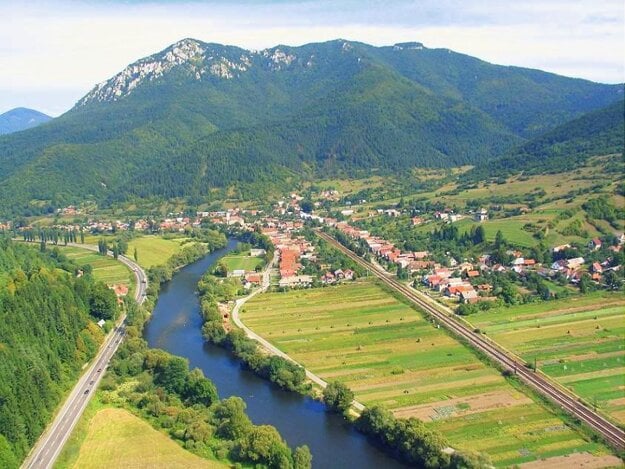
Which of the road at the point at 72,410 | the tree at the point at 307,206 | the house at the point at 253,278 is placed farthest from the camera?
the tree at the point at 307,206

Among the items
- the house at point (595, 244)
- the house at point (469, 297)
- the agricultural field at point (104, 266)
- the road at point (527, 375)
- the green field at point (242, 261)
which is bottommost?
the road at point (527, 375)

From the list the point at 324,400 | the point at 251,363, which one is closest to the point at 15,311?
the point at 251,363

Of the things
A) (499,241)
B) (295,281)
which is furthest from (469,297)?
(499,241)

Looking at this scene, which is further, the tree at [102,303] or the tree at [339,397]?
the tree at [102,303]

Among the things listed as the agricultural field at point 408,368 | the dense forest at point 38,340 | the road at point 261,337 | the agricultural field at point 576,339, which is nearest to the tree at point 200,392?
the road at point 261,337

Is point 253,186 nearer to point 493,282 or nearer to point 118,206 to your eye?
point 118,206

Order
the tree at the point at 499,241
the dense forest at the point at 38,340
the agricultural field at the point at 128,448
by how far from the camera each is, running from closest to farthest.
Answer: the agricultural field at the point at 128,448
the dense forest at the point at 38,340
the tree at the point at 499,241

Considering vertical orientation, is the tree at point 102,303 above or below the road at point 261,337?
above

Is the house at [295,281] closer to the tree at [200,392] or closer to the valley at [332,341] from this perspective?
the valley at [332,341]
